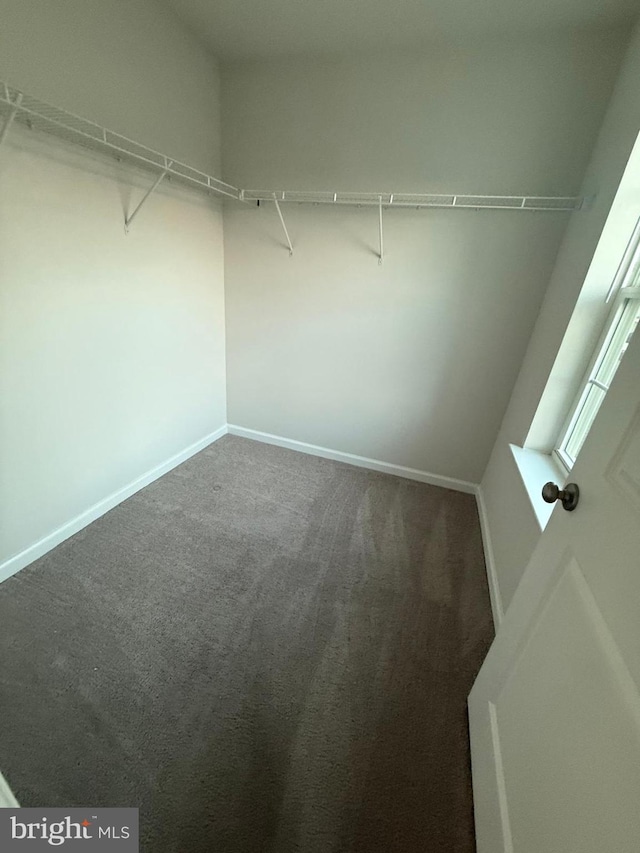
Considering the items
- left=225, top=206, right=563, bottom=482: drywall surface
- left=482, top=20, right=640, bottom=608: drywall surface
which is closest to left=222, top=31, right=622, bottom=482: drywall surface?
left=225, top=206, right=563, bottom=482: drywall surface

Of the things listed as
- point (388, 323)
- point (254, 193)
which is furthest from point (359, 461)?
point (254, 193)

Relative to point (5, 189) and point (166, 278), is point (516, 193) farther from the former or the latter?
point (5, 189)

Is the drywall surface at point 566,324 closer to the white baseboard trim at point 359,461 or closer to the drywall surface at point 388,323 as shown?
the drywall surface at point 388,323

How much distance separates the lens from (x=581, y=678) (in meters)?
0.65

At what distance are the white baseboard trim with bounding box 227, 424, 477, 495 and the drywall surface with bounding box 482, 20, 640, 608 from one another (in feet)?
1.73

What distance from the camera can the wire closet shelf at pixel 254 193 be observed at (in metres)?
1.29

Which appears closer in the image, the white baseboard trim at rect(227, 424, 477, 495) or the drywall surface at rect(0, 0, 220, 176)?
the drywall surface at rect(0, 0, 220, 176)

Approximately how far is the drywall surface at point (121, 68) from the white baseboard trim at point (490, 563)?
265cm

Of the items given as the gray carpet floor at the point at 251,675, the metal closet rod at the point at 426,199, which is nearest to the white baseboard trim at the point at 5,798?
the gray carpet floor at the point at 251,675

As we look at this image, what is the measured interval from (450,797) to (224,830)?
63 cm

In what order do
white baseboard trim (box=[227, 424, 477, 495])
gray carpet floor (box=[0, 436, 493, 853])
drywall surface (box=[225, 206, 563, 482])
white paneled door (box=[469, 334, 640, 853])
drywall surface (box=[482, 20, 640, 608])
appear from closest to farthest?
white paneled door (box=[469, 334, 640, 853]) → gray carpet floor (box=[0, 436, 493, 853]) → drywall surface (box=[482, 20, 640, 608]) → drywall surface (box=[225, 206, 563, 482]) → white baseboard trim (box=[227, 424, 477, 495])

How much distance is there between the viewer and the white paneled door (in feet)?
1.78

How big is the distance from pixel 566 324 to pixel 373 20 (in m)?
1.61

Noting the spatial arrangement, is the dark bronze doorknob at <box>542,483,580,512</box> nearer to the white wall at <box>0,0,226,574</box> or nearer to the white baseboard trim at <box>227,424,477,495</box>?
the white baseboard trim at <box>227,424,477,495</box>
